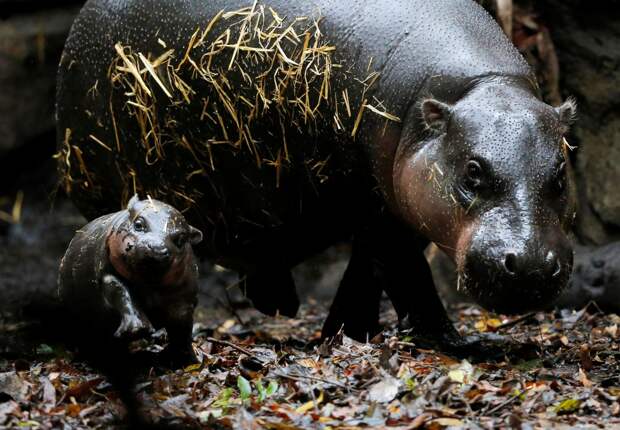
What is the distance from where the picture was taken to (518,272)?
4.61 metres

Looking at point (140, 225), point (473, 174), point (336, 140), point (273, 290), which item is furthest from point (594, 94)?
point (140, 225)

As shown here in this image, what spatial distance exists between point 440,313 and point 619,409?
1.56 meters

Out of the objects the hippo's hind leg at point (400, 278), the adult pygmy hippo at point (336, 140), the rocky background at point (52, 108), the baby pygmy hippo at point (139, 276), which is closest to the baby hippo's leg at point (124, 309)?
the baby pygmy hippo at point (139, 276)

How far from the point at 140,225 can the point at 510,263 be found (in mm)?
1575

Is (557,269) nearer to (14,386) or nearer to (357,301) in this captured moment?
(357,301)

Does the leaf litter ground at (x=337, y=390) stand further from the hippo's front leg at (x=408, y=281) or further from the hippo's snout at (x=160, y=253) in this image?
the hippo's snout at (x=160, y=253)

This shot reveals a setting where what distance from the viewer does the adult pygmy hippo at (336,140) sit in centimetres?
483

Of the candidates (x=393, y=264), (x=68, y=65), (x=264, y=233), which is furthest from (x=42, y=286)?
(x=393, y=264)

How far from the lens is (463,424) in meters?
4.05

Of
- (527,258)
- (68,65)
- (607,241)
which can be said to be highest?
(68,65)

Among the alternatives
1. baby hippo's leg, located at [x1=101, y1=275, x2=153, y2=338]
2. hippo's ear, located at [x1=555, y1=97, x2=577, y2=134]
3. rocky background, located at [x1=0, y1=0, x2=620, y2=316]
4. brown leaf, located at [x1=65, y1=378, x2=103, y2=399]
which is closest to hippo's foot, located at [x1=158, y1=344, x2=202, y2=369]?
baby hippo's leg, located at [x1=101, y1=275, x2=153, y2=338]

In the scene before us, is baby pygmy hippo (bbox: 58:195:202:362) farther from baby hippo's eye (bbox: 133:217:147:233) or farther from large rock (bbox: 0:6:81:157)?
large rock (bbox: 0:6:81:157)

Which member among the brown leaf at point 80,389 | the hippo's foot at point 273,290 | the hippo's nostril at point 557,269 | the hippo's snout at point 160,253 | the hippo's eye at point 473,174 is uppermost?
the hippo's eye at point 473,174

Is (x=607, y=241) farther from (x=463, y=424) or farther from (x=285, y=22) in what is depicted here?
(x=463, y=424)
